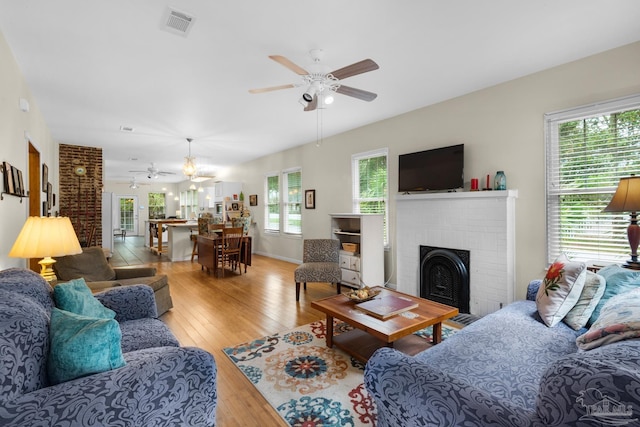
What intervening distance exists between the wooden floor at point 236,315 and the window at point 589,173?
2817 millimetres

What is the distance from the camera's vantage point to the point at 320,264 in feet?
14.0

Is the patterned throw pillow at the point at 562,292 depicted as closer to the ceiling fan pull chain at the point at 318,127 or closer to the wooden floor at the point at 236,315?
the wooden floor at the point at 236,315

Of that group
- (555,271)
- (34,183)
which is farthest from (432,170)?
(34,183)

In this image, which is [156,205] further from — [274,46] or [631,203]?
A: [631,203]

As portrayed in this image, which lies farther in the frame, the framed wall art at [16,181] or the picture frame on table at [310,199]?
the picture frame on table at [310,199]

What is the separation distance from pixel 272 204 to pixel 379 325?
19.3ft

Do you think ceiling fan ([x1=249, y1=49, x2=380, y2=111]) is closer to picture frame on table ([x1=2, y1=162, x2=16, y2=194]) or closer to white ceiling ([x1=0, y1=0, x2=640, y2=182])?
white ceiling ([x1=0, y1=0, x2=640, y2=182])

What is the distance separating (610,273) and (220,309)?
385 cm

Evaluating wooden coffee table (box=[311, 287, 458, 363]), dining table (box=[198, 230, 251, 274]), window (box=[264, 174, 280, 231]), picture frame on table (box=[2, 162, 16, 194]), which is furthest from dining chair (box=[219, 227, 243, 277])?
wooden coffee table (box=[311, 287, 458, 363])

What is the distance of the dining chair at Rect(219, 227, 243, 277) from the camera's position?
223 inches

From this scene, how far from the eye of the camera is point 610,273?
2084 mm

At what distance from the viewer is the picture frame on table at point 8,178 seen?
93.6 inches

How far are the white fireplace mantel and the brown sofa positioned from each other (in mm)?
3223

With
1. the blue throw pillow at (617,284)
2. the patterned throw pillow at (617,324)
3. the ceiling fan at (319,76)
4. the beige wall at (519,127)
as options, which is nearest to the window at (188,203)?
the beige wall at (519,127)
